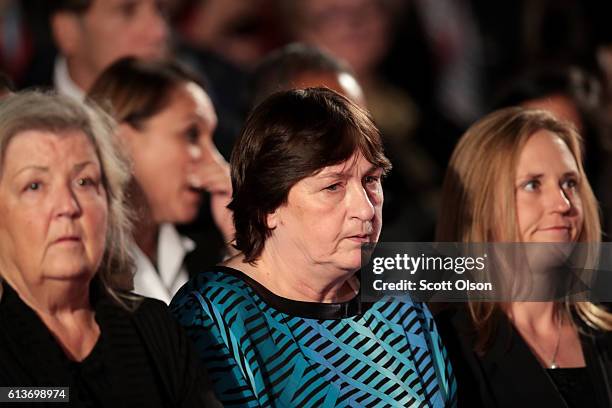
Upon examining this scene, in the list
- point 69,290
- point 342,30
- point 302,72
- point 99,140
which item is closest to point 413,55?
point 342,30

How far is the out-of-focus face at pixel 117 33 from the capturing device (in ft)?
14.1

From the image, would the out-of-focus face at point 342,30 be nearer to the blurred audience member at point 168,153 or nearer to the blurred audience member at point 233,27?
the blurred audience member at point 233,27

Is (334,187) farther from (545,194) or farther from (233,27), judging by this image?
(233,27)

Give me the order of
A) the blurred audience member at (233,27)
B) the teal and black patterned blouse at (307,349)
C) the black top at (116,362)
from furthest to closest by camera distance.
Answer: the blurred audience member at (233,27) → the teal and black patterned blouse at (307,349) → the black top at (116,362)

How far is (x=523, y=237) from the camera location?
3.08m

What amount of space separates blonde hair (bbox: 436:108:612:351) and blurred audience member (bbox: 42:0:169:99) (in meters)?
1.55

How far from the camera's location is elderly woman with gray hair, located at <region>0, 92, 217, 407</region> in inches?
98.7

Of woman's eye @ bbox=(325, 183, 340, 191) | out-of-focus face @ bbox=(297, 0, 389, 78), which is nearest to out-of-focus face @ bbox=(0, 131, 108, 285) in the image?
woman's eye @ bbox=(325, 183, 340, 191)

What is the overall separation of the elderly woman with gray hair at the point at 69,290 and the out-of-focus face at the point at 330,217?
0.33m

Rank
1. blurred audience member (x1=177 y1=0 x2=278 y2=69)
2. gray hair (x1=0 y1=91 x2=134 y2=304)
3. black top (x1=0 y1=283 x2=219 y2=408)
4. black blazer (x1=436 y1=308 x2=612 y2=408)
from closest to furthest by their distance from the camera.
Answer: black top (x1=0 y1=283 x2=219 y2=408) → gray hair (x1=0 y1=91 x2=134 y2=304) → black blazer (x1=436 y1=308 x2=612 y2=408) → blurred audience member (x1=177 y1=0 x2=278 y2=69)

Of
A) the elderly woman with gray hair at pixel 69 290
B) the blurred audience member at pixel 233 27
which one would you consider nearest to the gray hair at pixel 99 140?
the elderly woman with gray hair at pixel 69 290

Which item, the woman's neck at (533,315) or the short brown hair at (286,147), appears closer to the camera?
the short brown hair at (286,147)

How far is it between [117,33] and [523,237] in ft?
6.20

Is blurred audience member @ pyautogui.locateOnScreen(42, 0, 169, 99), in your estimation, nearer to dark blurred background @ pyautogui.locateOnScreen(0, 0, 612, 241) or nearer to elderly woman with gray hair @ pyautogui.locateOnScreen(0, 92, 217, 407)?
dark blurred background @ pyautogui.locateOnScreen(0, 0, 612, 241)
